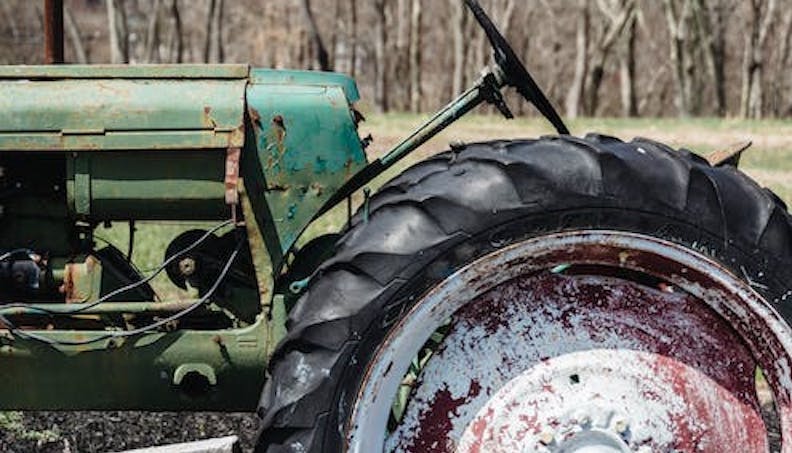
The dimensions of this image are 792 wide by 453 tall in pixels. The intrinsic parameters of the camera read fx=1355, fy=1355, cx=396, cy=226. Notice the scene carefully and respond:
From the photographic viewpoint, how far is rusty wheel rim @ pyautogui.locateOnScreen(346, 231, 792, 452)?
3.46 metres

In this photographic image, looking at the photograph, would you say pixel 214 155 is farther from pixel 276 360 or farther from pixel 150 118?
pixel 276 360

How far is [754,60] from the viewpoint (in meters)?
41.9

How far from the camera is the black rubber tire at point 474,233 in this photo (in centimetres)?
338

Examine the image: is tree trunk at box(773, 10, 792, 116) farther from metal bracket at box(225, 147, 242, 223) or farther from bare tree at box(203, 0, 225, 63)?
metal bracket at box(225, 147, 242, 223)

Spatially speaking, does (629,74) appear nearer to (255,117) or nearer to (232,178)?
(255,117)

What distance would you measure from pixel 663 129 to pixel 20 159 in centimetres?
2135

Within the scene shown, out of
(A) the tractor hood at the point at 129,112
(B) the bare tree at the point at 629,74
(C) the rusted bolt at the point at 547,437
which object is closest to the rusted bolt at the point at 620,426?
(C) the rusted bolt at the point at 547,437

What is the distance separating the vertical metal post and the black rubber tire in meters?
2.06

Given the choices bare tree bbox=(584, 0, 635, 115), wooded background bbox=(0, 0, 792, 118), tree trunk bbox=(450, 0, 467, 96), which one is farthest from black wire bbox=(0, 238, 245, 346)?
tree trunk bbox=(450, 0, 467, 96)

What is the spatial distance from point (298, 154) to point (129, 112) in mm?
517

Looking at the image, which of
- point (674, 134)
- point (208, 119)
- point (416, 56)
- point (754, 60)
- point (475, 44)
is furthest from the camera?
point (475, 44)

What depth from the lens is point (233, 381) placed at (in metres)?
4.08

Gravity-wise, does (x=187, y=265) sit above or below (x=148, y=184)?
below

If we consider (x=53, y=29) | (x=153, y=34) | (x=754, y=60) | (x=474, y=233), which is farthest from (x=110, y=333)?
(x=754, y=60)
